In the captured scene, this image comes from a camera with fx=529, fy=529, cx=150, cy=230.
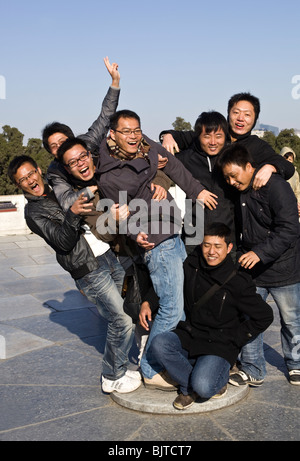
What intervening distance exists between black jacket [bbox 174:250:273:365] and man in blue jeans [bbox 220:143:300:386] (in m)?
0.17

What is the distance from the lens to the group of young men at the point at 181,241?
130 inches

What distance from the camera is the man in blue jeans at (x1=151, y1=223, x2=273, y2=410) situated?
11.0 feet

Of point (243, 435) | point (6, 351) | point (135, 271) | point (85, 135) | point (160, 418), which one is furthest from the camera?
point (6, 351)

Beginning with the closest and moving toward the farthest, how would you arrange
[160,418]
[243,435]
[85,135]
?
[243,435]
[160,418]
[85,135]

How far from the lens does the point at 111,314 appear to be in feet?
11.9

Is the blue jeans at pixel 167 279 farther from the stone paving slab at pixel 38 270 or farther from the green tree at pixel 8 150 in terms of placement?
the green tree at pixel 8 150

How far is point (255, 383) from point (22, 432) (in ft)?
5.29

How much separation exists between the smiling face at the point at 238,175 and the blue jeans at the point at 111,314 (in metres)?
1.06

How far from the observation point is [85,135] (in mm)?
3943

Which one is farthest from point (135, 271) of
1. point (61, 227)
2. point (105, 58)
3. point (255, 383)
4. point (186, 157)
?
point (105, 58)

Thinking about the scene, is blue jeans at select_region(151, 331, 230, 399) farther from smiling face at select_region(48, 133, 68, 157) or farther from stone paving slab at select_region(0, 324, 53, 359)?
stone paving slab at select_region(0, 324, 53, 359)

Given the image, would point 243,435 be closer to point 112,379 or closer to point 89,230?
point 112,379

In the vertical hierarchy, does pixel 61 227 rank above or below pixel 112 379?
above

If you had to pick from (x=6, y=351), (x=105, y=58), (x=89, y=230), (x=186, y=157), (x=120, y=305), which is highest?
(x=105, y=58)
